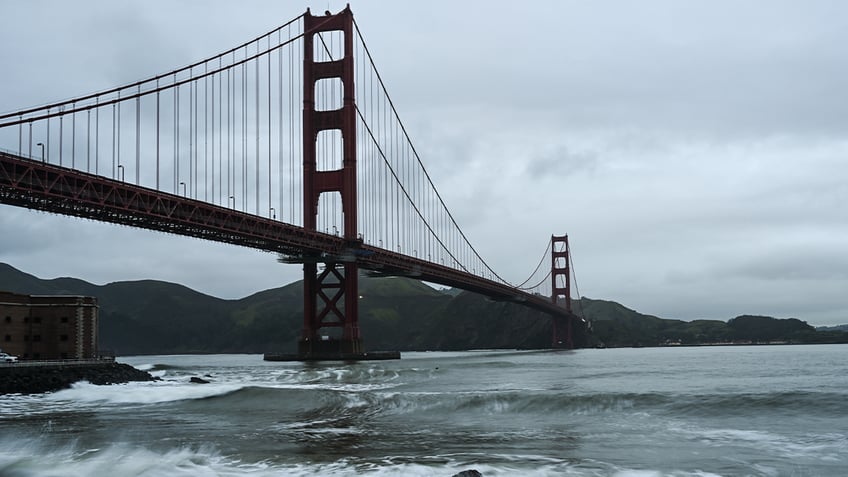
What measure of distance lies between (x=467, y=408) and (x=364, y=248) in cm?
4748

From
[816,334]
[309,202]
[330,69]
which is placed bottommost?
[816,334]

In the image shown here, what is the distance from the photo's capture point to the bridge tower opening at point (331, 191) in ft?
249

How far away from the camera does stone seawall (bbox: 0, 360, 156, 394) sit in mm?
39250

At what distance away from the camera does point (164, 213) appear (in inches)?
2082

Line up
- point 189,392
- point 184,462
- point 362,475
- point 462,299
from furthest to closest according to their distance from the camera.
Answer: point 462,299 → point 189,392 → point 184,462 → point 362,475

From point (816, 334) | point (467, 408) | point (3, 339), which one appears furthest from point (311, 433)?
point (816, 334)

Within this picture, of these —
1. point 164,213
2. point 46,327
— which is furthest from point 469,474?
point 46,327

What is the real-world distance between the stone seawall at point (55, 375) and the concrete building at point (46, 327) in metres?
3.81

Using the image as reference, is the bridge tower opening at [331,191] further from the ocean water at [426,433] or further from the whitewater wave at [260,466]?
the whitewater wave at [260,466]

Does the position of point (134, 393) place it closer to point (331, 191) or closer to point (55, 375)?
point (55, 375)

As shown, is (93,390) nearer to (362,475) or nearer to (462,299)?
(362,475)

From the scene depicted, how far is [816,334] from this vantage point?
198000mm

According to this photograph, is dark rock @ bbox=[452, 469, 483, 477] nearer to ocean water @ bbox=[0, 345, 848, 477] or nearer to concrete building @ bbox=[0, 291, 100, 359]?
ocean water @ bbox=[0, 345, 848, 477]

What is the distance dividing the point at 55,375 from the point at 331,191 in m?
38.9
